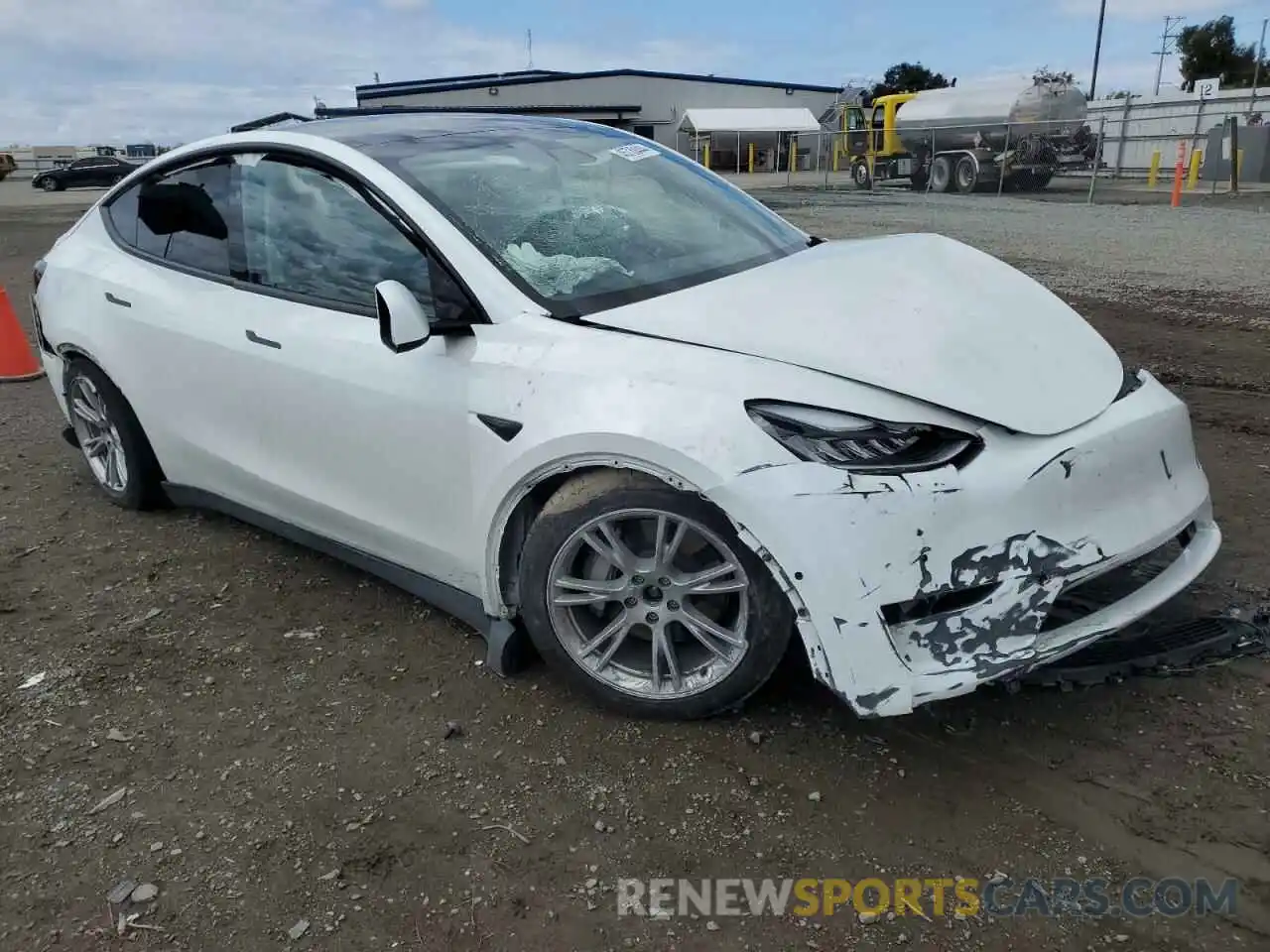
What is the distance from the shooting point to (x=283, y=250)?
336 centimetres

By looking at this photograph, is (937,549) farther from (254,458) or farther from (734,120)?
(734,120)

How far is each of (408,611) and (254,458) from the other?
31.2 inches

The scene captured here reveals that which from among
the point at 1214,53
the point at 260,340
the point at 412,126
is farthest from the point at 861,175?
the point at 1214,53

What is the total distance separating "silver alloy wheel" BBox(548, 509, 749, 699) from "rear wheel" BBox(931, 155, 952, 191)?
27.1m

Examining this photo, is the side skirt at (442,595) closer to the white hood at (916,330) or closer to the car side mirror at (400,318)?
the car side mirror at (400,318)

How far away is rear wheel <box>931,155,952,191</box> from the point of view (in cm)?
2688

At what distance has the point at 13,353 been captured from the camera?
23.3 ft

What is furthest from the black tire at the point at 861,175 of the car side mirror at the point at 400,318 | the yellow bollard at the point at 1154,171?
the car side mirror at the point at 400,318

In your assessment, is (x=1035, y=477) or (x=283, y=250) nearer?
(x=1035, y=477)

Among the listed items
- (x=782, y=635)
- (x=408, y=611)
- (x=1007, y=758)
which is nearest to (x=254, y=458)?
(x=408, y=611)

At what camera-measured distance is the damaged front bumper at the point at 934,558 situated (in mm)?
2211

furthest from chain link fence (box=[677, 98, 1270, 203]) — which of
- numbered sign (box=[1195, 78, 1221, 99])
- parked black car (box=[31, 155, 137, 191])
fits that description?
parked black car (box=[31, 155, 137, 191])

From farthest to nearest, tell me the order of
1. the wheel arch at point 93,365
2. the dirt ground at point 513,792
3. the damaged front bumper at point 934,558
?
the wheel arch at point 93,365
the damaged front bumper at point 934,558
the dirt ground at point 513,792

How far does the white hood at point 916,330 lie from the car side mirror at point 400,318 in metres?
0.48
